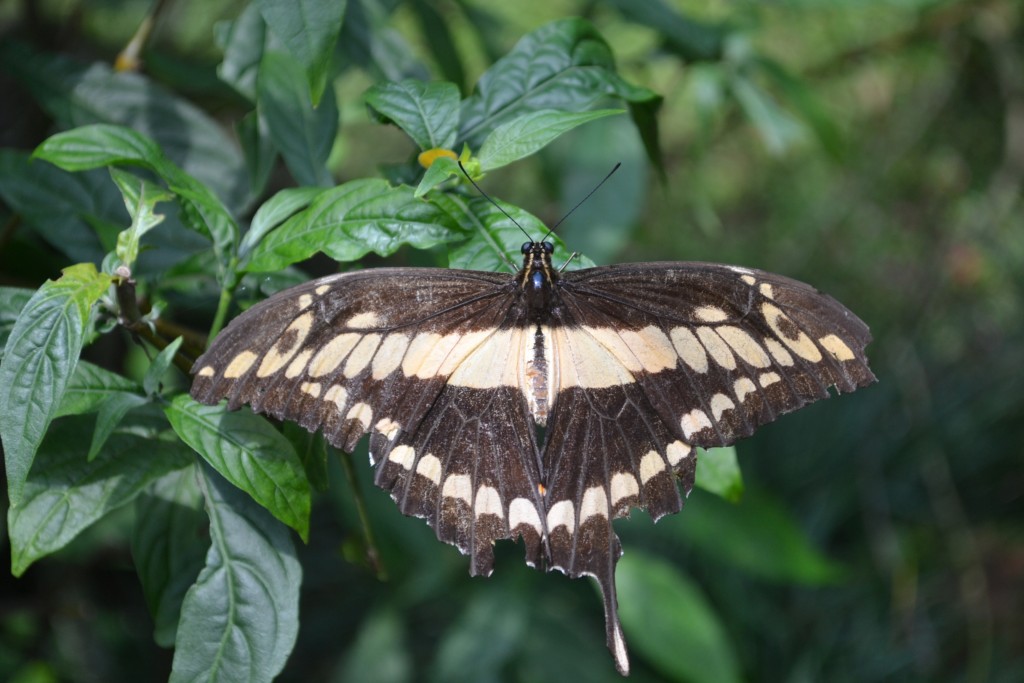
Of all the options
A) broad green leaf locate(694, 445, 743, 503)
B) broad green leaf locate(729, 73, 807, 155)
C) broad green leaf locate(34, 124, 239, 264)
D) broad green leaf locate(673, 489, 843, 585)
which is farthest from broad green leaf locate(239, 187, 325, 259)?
broad green leaf locate(673, 489, 843, 585)

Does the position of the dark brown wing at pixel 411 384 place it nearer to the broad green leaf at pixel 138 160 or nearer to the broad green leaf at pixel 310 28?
the broad green leaf at pixel 138 160

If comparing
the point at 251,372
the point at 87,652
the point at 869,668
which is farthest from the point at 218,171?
the point at 869,668

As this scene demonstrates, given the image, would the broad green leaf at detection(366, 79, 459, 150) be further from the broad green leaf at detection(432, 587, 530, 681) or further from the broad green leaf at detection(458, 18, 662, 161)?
the broad green leaf at detection(432, 587, 530, 681)

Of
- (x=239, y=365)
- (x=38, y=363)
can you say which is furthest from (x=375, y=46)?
(x=38, y=363)

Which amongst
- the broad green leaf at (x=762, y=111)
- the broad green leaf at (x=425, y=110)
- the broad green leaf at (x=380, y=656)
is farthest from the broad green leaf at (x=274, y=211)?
the broad green leaf at (x=380, y=656)

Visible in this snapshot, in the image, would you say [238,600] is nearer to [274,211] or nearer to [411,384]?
[411,384]

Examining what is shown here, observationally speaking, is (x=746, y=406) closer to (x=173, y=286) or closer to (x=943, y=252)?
(x=173, y=286)

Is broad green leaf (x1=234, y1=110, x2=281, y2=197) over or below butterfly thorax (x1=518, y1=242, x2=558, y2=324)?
over
